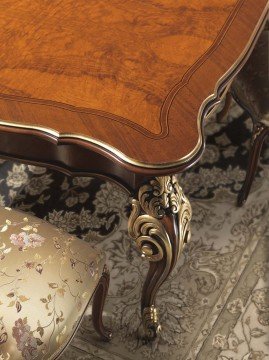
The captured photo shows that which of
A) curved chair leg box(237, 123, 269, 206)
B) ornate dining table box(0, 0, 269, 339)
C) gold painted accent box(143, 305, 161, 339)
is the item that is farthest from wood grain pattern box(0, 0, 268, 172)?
gold painted accent box(143, 305, 161, 339)

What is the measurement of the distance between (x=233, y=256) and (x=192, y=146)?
600 millimetres

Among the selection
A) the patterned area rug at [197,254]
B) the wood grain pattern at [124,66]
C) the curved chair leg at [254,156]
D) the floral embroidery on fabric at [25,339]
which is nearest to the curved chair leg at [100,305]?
the patterned area rug at [197,254]

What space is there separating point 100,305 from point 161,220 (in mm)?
249

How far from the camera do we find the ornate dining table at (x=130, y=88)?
2.94ft

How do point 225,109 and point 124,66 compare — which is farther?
point 225,109

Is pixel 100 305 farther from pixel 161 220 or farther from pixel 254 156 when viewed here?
pixel 254 156

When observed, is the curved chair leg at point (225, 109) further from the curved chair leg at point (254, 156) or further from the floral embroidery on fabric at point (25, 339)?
the floral embroidery on fabric at point (25, 339)

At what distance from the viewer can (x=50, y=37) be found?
3.49ft

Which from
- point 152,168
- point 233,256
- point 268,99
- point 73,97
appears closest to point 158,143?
point 152,168

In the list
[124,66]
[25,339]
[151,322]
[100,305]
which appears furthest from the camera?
[151,322]

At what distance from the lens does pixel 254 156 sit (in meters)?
1.40

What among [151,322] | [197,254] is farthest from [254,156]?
[151,322]

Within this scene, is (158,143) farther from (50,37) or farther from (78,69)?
(50,37)

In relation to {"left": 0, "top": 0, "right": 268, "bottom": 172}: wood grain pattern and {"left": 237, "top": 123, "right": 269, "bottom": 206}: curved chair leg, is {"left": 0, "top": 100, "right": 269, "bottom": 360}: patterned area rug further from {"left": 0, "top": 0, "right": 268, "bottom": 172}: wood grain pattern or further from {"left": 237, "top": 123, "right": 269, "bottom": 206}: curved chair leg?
{"left": 0, "top": 0, "right": 268, "bottom": 172}: wood grain pattern
